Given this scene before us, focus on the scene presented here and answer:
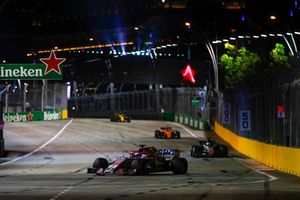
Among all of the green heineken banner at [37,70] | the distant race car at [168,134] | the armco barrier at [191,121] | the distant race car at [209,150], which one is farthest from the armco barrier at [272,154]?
the armco barrier at [191,121]

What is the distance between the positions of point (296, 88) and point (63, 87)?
247 feet

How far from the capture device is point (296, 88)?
86.4 feet

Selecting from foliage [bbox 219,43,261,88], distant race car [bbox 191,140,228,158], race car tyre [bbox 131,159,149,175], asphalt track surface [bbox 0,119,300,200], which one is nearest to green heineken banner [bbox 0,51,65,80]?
asphalt track surface [bbox 0,119,300,200]

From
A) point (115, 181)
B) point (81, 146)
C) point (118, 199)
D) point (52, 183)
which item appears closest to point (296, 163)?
A: point (115, 181)

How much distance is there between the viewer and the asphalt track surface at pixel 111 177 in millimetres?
18234

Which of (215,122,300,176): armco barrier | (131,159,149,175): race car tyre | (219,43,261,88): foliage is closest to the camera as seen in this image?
(131,159,149,175): race car tyre

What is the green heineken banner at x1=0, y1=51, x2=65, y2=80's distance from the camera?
35.6 metres

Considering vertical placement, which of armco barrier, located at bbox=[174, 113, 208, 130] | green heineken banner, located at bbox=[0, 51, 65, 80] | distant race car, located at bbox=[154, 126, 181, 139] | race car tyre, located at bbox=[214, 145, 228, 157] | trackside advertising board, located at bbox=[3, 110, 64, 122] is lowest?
race car tyre, located at bbox=[214, 145, 228, 157]

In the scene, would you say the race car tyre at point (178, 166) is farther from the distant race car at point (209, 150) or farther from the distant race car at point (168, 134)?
the distant race car at point (168, 134)

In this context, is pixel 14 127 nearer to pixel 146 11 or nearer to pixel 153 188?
pixel 153 188

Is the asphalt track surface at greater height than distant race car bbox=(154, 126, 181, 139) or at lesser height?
lesser

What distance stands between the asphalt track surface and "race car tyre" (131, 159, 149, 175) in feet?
1.51

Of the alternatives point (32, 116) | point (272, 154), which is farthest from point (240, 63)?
point (32, 116)

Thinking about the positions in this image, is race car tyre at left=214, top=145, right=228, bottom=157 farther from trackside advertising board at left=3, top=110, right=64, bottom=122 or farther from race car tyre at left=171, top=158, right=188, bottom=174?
trackside advertising board at left=3, top=110, right=64, bottom=122
